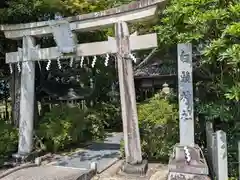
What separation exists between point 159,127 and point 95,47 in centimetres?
293

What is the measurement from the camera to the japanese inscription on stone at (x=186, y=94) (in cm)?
666

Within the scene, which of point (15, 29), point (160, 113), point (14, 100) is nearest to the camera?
point (160, 113)

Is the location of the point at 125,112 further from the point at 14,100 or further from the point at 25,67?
the point at 14,100

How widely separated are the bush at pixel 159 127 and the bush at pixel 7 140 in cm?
411

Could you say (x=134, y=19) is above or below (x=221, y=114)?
above

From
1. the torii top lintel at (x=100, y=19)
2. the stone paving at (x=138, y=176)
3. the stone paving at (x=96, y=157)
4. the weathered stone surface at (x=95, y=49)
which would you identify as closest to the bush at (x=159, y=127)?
the stone paving at (x=138, y=176)

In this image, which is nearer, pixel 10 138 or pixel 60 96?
pixel 10 138

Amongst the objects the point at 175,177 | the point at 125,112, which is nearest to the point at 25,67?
the point at 125,112

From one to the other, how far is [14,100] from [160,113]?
5.88 metres

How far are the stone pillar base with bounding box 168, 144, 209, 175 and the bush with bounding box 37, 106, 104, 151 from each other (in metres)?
4.91

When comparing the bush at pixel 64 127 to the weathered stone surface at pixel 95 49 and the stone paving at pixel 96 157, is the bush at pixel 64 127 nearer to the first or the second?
the stone paving at pixel 96 157

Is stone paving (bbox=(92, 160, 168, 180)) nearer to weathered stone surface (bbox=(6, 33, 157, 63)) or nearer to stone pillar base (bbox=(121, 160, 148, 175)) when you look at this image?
stone pillar base (bbox=(121, 160, 148, 175))

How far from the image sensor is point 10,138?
909 centimetres

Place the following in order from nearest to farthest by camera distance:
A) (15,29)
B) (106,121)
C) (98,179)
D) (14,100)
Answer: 1. (98,179)
2. (15,29)
3. (14,100)
4. (106,121)
